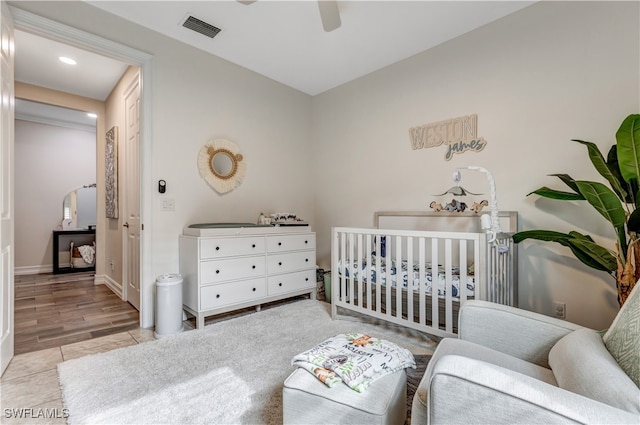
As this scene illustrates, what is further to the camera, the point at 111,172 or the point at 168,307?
the point at 111,172

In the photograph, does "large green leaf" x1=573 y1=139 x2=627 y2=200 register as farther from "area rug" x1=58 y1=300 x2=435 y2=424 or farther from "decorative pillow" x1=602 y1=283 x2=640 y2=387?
"area rug" x1=58 y1=300 x2=435 y2=424

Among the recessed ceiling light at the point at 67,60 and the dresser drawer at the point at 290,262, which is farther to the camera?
the recessed ceiling light at the point at 67,60

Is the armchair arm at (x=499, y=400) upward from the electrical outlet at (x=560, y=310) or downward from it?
upward

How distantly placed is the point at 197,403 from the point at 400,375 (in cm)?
106

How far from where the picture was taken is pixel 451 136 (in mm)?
2814

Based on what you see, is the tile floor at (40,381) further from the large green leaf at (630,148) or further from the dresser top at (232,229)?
the large green leaf at (630,148)

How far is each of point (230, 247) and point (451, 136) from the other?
7.64ft

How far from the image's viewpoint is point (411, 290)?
2.25m

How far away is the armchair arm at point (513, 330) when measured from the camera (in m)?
1.26

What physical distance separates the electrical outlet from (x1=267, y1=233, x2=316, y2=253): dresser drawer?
2230 mm

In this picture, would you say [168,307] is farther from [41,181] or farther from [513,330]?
[41,181]

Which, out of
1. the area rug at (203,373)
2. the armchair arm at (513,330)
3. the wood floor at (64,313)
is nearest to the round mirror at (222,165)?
the area rug at (203,373)

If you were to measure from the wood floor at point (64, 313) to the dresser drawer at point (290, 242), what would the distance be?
1432 millimetres

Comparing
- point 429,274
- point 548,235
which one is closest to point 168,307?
Answer: point 429,274
